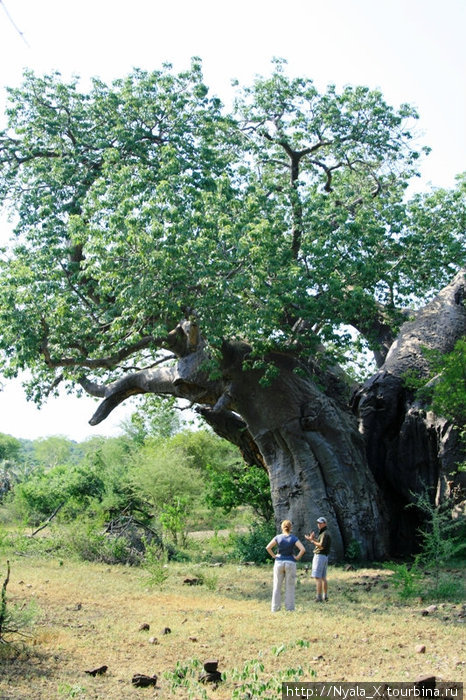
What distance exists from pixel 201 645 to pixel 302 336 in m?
6.56

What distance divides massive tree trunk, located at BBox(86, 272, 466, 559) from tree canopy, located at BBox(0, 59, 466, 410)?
25.3 inches

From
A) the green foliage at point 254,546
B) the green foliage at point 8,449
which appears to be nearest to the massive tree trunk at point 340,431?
the green foliage at point 254,546

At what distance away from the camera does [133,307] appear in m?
10.7

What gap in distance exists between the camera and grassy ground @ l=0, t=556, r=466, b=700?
17.0 feet

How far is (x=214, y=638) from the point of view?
21.5ft

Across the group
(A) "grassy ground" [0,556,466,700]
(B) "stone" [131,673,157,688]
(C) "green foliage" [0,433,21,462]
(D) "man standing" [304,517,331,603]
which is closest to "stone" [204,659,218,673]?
(A) "grassy ground" [0,556,466,700]

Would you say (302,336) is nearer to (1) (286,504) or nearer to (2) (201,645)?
(1) (286,504)

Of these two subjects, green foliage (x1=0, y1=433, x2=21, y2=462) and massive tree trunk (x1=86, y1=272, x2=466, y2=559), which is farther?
green foliage (x1=0, y1=433, x2=21, y2=462)

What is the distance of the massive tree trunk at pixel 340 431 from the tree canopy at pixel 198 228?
642 millimetres

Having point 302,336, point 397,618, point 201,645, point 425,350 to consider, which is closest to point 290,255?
point 302,336

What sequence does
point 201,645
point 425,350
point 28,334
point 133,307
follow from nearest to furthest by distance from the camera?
point 201,645, point 133,307, point 28,334, point 425,350

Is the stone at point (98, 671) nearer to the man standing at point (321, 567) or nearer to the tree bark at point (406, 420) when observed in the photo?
the man standing at point (321, 567)

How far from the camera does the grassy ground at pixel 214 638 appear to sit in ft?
17.0

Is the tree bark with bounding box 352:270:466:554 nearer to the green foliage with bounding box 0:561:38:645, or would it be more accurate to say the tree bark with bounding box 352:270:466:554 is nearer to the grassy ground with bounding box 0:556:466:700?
the grassy ground with bounding box 0:556:466:700
